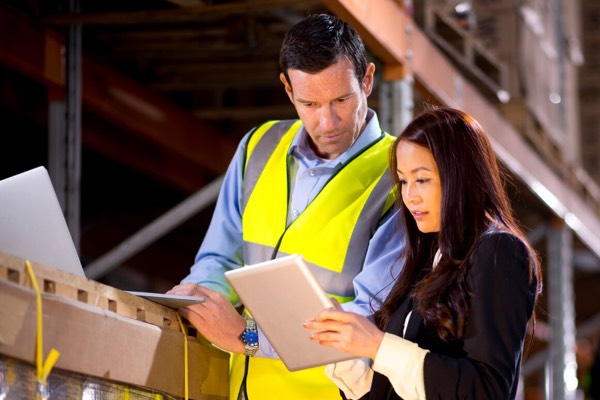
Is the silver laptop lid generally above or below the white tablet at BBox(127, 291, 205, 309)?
above

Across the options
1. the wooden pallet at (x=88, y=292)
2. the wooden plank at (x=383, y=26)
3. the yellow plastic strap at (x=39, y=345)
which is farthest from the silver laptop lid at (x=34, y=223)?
the wooden plank at (x=383, y=26)

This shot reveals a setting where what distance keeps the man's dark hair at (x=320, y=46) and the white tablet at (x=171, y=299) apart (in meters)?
0.88

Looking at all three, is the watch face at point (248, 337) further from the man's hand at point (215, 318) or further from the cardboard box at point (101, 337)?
the cardboard box at point (101, 337)

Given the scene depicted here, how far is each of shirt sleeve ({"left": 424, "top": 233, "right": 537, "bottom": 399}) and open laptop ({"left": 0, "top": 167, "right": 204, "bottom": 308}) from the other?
835mm

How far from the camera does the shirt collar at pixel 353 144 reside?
388 cm

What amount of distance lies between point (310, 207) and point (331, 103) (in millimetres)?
351

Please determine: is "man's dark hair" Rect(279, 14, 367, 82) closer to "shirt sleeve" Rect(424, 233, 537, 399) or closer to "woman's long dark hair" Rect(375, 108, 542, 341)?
"woman's long dark hair" Rect(375, 108, 542, 341)

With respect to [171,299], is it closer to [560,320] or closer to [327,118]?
[327,118]

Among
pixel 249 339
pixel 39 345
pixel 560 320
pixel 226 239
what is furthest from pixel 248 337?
pixel 560 320

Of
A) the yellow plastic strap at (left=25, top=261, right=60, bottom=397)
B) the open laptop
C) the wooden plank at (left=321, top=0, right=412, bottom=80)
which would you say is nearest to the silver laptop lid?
the open laptop

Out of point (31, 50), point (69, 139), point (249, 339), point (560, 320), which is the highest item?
point (31, 50)

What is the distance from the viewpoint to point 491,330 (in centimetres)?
292

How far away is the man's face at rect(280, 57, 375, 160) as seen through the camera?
3.79 meters

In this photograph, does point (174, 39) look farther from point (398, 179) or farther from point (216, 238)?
point (398, 179)
